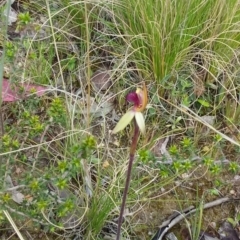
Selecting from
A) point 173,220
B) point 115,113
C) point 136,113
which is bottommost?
point 173,220

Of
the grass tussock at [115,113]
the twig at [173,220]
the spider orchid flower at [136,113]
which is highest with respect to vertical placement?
the spider orchid flower at [136,113]

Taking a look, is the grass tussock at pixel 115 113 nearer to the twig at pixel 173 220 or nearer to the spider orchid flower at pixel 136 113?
the twig at pixel 173 220

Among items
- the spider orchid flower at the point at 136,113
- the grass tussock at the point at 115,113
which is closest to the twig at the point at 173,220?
the grass tussock at the point at 115,113

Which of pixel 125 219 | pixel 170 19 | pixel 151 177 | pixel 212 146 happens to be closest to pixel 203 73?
pixel 170 19

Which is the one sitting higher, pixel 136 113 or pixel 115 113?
pixel 136 113

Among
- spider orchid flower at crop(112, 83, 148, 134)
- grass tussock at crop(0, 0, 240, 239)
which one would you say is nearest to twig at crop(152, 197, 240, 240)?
grass tussock at crop(0, 0, 240, 239)

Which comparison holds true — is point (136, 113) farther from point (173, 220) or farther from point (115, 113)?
point (115, 113)

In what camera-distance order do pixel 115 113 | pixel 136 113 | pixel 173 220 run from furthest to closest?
pixel 115 113 → pixel 173 220 → pixel 136 113

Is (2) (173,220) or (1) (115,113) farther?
(1) (115,113)

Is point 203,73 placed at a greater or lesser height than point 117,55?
lesser

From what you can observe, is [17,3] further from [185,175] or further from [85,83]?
[185,175]

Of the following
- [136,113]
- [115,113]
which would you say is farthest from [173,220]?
[136,113]
